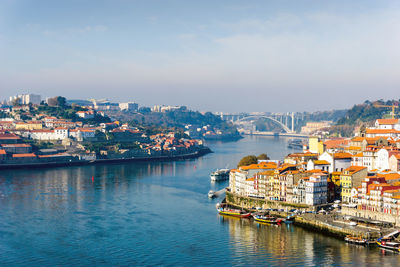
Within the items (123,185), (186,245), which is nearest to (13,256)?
(186,245)

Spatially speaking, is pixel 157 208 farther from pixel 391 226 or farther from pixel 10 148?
pixel 10 148

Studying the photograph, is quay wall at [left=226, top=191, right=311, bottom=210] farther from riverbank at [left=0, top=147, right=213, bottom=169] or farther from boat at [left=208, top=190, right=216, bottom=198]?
riverbank at [left=0, top=147, right=213, bottom=169]

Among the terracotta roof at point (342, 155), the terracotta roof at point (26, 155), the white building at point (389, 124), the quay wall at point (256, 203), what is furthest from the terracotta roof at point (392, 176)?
the terracotta roof at point (26, 155)

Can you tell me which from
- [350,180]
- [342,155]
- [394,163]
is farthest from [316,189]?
[342,155]

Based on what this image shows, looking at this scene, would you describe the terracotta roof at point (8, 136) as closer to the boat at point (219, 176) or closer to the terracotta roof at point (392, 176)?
the boat at point (219, 176)

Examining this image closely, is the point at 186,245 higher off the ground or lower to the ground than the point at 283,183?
lower

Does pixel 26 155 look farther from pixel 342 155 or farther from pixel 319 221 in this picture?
pixel 319 221

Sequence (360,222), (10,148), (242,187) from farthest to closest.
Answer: (10,148)
(242,187)
(360,222)
